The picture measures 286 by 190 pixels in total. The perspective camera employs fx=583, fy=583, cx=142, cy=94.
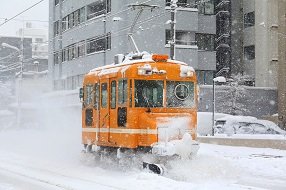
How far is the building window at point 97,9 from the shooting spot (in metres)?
A: 45.2

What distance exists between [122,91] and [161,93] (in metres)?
1.12

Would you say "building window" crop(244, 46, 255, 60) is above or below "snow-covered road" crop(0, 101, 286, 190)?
Answer: above

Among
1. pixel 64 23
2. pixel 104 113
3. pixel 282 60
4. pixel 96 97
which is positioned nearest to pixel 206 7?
pixel 282 60

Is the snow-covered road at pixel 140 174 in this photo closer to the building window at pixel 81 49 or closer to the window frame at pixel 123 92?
the window frame at pixel 123 92

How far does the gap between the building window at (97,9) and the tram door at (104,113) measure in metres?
27.4

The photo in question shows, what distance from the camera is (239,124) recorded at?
1350 inches

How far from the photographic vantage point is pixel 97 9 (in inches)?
1858

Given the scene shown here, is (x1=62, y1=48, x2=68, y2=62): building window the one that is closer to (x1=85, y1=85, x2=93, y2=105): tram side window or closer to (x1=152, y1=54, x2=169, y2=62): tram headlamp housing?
(x1=85, y1=85, x2=93, y2=105): tram side window

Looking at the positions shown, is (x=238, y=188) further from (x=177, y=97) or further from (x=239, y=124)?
(x=239, y=124)

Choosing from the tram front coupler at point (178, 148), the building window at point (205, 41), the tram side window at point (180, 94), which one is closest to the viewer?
the tram front coupler at point (178, 148)

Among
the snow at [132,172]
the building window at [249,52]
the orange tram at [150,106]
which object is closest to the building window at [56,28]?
the building window at [249,52]

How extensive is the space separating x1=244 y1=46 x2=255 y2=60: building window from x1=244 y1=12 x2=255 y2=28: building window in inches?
71.7

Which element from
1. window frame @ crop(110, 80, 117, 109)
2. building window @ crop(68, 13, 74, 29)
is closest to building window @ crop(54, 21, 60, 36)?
building window @ crop(68, 13, 74, 29)

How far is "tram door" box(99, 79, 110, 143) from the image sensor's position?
691 inches
